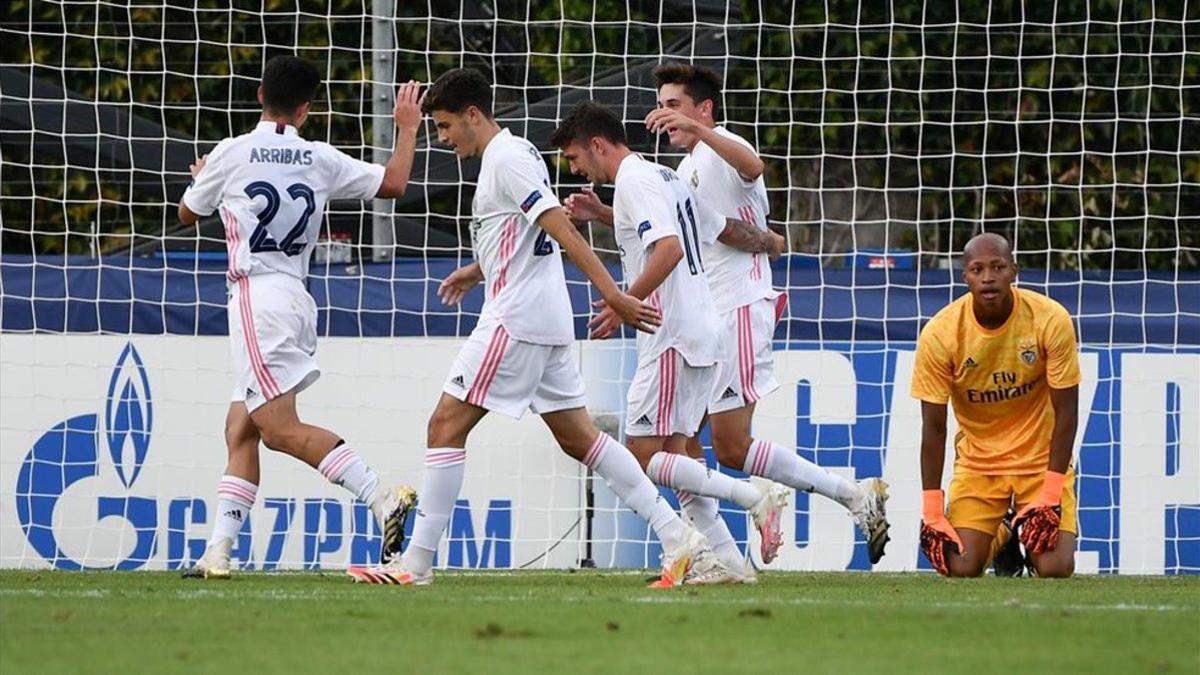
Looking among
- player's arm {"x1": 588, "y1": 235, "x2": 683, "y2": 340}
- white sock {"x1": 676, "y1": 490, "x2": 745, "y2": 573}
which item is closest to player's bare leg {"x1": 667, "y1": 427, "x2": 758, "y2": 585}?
white sock {"x1": 676, "y1": 490, "x2": 745, "y2": 573}

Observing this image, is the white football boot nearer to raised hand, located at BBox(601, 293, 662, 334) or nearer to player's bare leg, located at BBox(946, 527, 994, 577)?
raised hand, located at BBox(601, 293, 662, 334)

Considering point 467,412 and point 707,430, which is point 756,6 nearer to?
point 707,430

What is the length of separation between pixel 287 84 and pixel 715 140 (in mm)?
1686

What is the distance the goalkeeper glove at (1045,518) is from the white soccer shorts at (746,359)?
3.94 ft

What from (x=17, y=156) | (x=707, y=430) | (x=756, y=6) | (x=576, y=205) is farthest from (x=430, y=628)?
(x=17, y=156)

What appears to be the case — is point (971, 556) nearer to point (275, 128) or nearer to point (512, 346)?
point (512, 346)

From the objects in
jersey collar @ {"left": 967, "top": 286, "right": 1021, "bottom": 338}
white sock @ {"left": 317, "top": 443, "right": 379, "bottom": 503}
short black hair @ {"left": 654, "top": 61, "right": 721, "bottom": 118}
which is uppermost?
short black hair @ {"left": 654, "top": 61, "right": 721, "bottom": 118}

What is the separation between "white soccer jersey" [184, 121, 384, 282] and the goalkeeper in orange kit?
2647 millimetres

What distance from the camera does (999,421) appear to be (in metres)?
9.03

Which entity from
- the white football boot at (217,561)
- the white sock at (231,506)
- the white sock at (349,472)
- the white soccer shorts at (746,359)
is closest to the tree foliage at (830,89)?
the white soccer shorts at (746,359)

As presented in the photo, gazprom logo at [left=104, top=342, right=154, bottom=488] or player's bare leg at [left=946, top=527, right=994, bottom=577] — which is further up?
gazprom logo at [left=104, top=342, right=154, bottom=488]

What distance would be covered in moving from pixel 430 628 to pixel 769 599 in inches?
62.1

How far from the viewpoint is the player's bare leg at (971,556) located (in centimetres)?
894

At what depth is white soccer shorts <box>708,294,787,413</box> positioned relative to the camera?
8.59 m
